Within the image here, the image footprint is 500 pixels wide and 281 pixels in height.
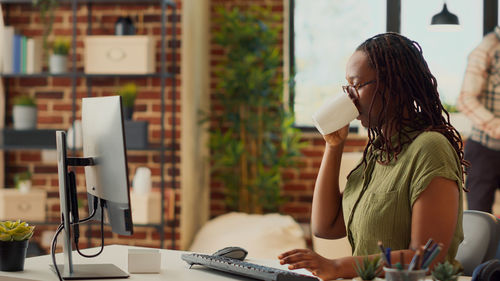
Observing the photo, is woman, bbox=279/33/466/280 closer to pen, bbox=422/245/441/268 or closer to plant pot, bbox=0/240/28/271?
pen, bbox=422/245/441/268

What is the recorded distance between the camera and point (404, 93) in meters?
1.65

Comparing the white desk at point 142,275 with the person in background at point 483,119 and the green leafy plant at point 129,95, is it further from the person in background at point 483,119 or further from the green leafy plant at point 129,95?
the person in background at point 483,119

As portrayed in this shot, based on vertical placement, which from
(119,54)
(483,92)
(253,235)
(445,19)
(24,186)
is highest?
(445,19)

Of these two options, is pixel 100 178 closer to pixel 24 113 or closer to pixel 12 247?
pixel 12 247

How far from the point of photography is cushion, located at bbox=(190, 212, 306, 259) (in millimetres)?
4324

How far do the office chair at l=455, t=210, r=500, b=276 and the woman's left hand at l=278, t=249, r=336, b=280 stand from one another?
1.48ft

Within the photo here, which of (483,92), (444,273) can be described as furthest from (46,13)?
(444,273)

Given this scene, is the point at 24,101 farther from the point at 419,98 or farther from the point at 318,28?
the point at 419,98

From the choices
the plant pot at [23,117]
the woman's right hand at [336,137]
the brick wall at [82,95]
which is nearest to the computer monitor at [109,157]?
the woman's right hand at [336,137]

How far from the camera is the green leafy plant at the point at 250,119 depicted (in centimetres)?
487

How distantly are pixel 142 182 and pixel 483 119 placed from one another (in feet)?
6.56

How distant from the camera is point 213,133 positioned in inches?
199

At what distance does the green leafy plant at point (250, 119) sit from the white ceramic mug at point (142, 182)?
2.37 ft

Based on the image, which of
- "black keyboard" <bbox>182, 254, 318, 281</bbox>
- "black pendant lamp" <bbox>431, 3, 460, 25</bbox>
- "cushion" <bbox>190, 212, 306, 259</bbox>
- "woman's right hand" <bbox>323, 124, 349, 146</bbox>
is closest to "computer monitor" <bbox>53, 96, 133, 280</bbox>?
"black keyboard" <bbox>182, 254, 318, 281</bbox>
